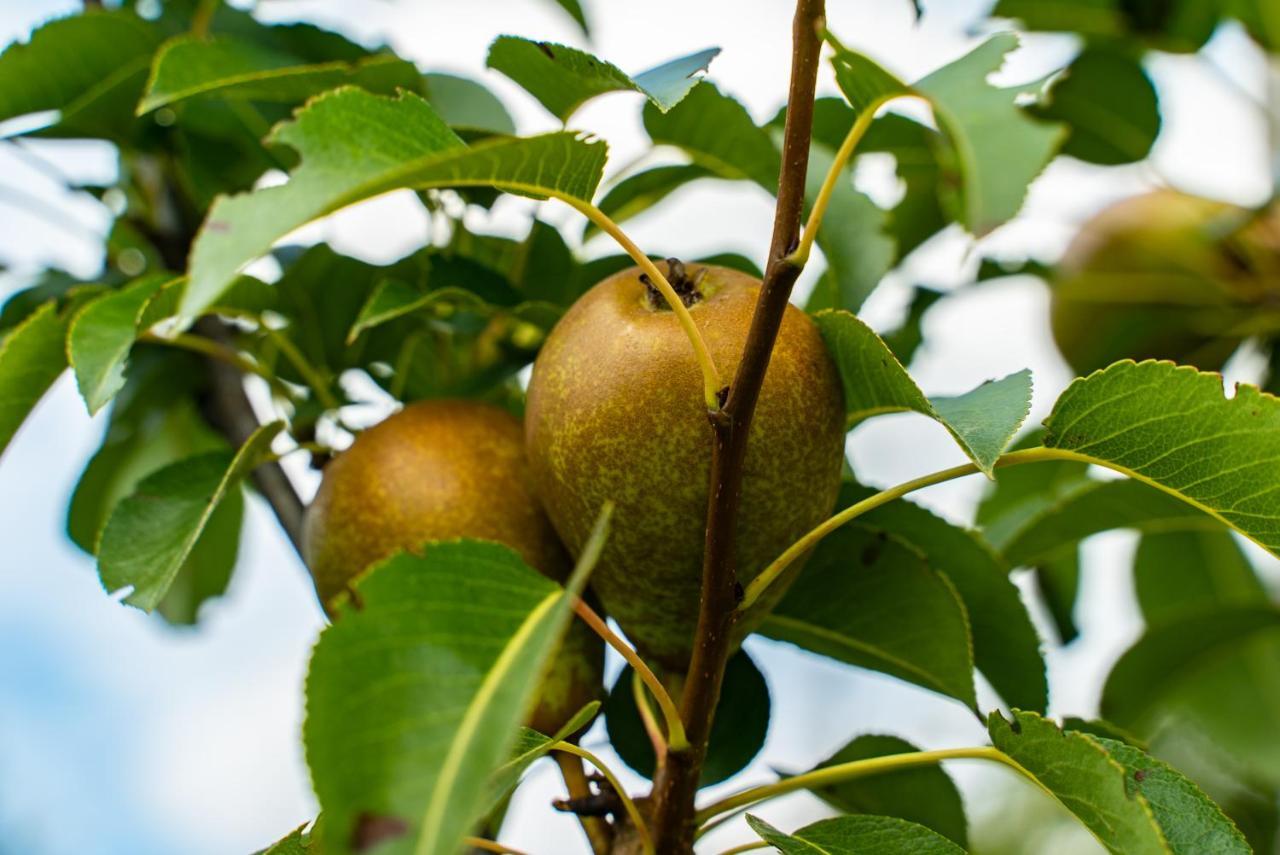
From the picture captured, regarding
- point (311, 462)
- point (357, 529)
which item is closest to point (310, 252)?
point (311, 462)

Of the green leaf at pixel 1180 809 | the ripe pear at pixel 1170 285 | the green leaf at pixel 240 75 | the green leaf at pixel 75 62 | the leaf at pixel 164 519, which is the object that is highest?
the green leaf at pixel 75 62

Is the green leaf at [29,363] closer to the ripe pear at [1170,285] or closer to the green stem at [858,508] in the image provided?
the green stem at [858,508]

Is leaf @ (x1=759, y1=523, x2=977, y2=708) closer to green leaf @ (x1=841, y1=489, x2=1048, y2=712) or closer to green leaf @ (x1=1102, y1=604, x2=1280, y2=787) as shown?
green leaf @ (x1=841, y1=489, x2=1048, y2=712)

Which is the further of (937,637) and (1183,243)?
(1183,243)

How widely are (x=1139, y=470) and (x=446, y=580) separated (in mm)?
344

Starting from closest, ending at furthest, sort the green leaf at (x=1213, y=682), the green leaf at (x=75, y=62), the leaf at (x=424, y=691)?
1. the leaf at (x=424, y=691)
2. the green leaf at (x=75, y=62)
3. the green leaf at (x=1213, y=682)

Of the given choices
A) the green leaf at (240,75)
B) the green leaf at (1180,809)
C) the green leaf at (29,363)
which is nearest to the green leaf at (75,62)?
the green leaf at (240,75)

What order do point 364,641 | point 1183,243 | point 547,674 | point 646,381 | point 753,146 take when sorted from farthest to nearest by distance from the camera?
point 1183,243
point 753,146
point 547,674
point 646,381
point 364,641

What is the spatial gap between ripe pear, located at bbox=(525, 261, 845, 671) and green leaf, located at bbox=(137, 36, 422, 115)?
26 cm

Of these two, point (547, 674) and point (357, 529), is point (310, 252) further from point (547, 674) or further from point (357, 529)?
point (547, 674)

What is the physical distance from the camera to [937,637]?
2.52 ft

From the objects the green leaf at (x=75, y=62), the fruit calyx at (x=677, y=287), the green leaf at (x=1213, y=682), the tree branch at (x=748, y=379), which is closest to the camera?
the tree branch at (x=748, y=379)

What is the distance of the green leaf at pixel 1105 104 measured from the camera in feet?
4.50

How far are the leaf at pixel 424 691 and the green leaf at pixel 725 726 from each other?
1.02 feet
